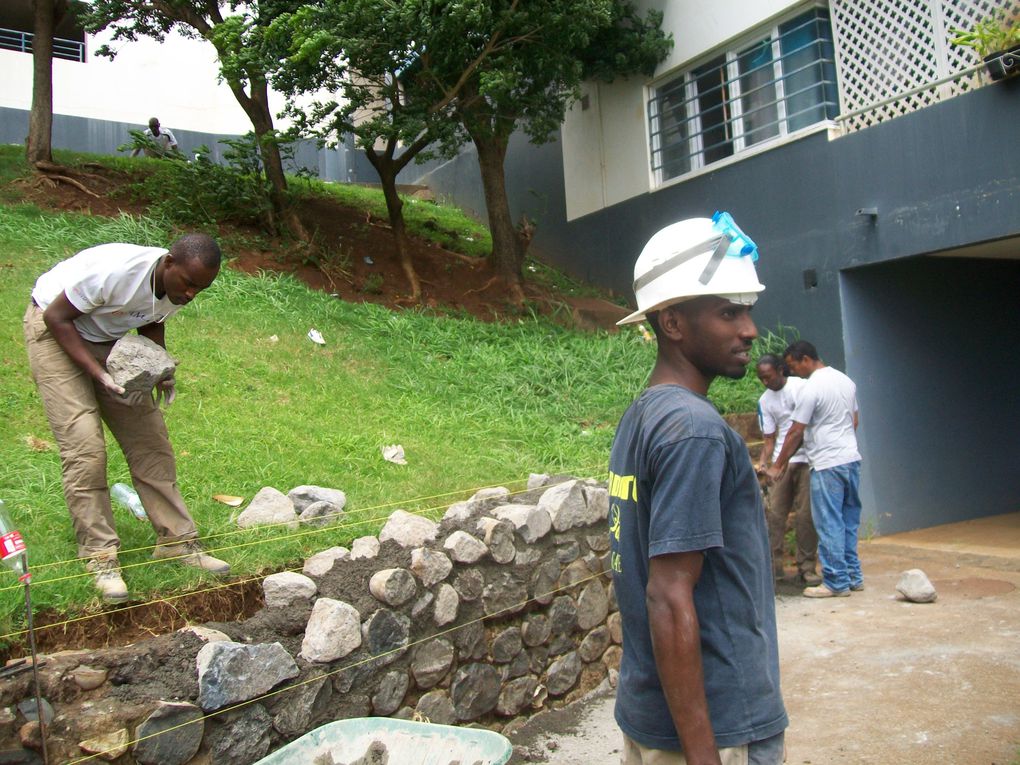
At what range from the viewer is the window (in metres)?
8.63

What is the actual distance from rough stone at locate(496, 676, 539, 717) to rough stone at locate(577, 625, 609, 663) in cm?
42

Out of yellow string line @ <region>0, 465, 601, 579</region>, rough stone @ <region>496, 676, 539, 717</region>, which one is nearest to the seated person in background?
yellow string line @ <region>0, 465, 601, 579</region>

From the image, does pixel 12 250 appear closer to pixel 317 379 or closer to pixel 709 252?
pixel 317 379

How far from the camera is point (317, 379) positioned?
22.9 feet

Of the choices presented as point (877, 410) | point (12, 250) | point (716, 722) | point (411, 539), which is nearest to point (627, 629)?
point (716, 722)

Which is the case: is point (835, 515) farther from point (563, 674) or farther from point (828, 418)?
point (563, 674)

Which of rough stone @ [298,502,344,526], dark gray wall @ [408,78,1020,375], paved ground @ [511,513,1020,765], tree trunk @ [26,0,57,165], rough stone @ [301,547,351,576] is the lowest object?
paved ground @ [511,513,1020,765]

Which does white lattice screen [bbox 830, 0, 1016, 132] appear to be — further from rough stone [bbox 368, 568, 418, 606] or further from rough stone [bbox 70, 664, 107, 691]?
rough stone [bbox 70, 664, 107, 691]

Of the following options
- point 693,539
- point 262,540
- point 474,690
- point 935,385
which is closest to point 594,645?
point 474,690

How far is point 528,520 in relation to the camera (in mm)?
4465

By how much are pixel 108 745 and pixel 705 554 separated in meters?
2.10

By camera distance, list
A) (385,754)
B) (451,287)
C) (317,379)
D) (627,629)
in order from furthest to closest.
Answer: (451,287) → (317,379) → (385,754) → (627,629)

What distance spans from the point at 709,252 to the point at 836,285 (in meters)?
6.95

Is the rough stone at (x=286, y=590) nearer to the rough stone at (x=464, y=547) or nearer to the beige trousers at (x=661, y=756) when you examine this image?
the rough stone at (x=464, y=547)
